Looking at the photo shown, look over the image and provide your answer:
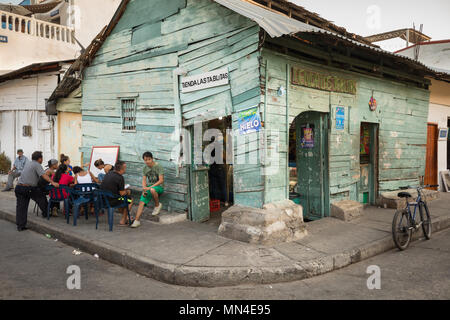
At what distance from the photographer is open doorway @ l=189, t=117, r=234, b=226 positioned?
25.4 ft

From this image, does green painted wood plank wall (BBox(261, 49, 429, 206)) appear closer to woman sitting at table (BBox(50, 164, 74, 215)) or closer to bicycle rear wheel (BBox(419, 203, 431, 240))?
bicycle rear wheel (BBox(419, 203, 431, 240))

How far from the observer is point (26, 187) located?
7148 millimetres

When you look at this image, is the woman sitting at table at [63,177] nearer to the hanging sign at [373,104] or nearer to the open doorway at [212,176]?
the open doorway at [212,176]

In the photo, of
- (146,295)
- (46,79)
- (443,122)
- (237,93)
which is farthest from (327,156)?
(46,79)

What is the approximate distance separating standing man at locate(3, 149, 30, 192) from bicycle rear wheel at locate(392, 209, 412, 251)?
38.1ft

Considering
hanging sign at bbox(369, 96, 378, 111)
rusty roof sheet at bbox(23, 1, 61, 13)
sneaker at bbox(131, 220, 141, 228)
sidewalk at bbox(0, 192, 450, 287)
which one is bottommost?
sidewalk at bbox(0, 192, 450, 287)

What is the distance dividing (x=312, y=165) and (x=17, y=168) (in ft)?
32.9

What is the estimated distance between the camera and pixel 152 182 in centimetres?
764

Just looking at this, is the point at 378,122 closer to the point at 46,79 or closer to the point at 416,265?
the point at 416,265

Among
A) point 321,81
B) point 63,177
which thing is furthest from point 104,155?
point 321,81

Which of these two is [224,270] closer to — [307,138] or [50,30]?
[307,138]

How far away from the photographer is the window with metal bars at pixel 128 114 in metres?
8.72

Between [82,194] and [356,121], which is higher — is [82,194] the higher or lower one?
the lower one

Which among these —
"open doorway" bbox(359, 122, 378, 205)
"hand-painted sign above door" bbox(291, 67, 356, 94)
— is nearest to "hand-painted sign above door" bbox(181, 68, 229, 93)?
"hand-painted sign above door" bbox(291, 67, 356, 94)
